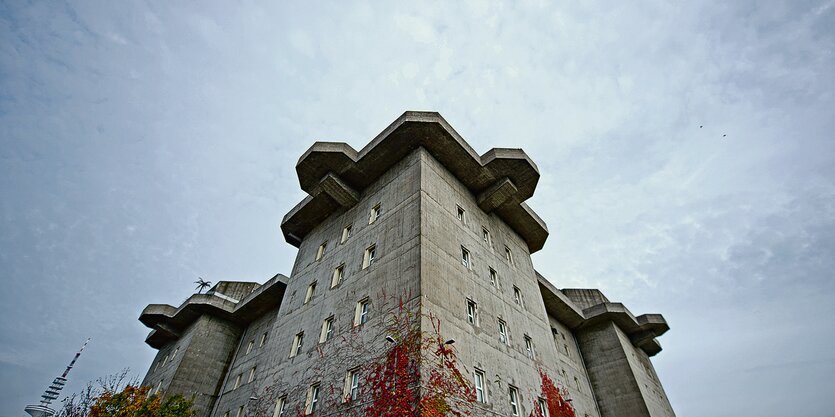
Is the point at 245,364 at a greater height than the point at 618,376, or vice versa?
the point at 618,376

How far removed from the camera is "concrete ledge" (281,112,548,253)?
22859 mm

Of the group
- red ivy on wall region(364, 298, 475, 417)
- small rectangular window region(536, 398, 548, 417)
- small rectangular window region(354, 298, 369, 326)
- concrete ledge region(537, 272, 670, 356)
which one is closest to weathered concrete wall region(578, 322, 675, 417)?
concrete ledge region(537, 272, 670, 356)

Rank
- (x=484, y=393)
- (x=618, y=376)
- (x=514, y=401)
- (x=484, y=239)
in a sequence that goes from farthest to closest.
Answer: (x=618, y=376)
(x=484, y=239)
(x=514, y=401)
(x=484, y=393)

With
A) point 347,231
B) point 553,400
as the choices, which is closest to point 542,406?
point 553,400

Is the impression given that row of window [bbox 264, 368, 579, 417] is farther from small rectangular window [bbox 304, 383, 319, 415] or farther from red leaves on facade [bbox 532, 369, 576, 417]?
red leaves on facade [bbox 532, 369, 576, 417]

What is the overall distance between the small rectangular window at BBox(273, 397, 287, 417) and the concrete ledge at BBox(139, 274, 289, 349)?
12873 millimetres

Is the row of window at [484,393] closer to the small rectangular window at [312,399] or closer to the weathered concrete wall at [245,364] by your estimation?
the small rectangular window at [312,399]

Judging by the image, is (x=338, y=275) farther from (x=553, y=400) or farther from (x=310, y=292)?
(x=553, y=400)

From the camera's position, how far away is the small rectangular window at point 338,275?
70.5 feet

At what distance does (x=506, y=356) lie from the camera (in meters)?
18.3

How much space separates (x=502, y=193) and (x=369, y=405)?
51.4 feet

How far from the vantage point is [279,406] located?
60.7 feet

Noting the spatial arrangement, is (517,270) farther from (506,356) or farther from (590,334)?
(590,334)

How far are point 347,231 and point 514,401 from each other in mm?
13609
